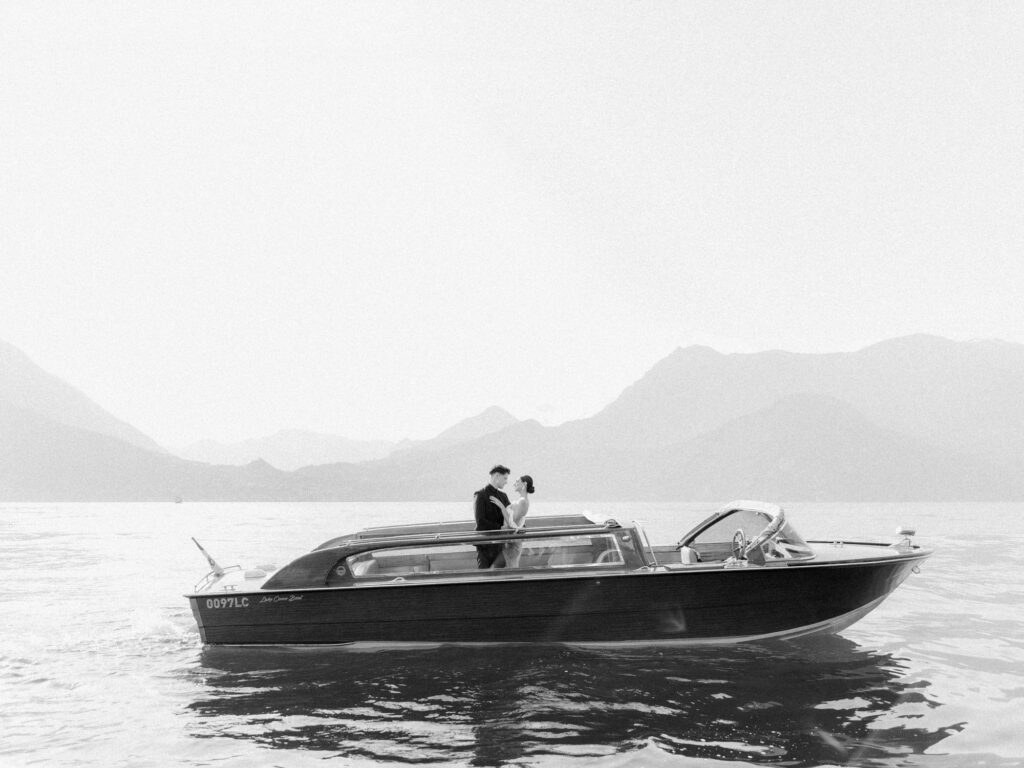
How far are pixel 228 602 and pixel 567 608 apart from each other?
177 inches

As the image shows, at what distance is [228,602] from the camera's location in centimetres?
1016

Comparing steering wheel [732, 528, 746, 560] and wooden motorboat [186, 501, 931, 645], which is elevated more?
steering wheel [732, 528, 746, 560]

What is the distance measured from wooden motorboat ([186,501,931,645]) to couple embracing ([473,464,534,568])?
60 millimetres

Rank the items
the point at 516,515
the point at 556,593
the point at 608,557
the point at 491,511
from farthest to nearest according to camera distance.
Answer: the point at 516,515
the point at 491,511
the point at 608,557
the point at 556,593

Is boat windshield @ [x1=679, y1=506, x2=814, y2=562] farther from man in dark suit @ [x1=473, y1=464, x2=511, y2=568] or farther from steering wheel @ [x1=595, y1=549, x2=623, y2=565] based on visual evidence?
man in dark suit @ [x1=473, y1=464, x2=511, y2=568]

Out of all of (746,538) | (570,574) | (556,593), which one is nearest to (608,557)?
(570,574)

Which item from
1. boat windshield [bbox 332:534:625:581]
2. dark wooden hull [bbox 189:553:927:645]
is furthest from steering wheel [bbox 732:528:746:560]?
boat windshield [bbox 332:534:625:581]

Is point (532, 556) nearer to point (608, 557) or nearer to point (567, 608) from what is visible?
point (567, 608)

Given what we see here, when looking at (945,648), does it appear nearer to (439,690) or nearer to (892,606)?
(892,606)

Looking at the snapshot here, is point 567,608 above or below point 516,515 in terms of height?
below

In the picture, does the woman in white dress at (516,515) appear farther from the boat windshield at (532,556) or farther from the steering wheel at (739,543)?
the steering wheel at (739,543)

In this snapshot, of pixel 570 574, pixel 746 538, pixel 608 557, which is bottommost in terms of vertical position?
pixel 570 574

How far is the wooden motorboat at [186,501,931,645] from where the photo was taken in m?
9.70

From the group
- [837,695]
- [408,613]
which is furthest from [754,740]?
[408,613]
